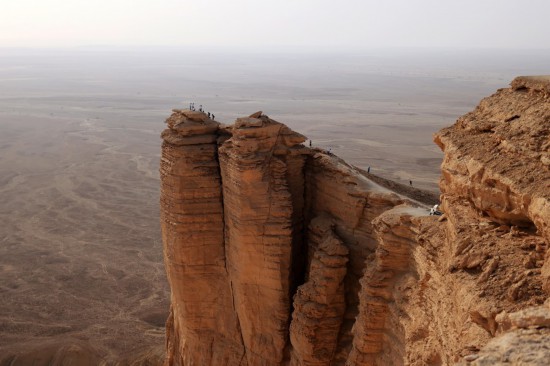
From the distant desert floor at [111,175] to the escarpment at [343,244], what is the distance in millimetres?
13527

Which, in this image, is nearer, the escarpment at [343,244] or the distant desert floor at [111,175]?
the escarpment at [343,244]

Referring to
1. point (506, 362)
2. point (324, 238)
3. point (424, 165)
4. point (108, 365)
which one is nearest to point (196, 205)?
point (324, 238)

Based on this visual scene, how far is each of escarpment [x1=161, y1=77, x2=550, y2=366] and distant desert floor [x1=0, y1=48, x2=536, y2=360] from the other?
1353 cm

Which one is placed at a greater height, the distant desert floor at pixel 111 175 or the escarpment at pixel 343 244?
the escarpment at pixel 343 244

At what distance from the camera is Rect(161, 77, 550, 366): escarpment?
23.9 feet

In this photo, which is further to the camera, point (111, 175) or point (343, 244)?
point (111, 175)

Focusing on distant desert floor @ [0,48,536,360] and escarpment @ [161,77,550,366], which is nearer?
escarpment @ [161,77,550,366]

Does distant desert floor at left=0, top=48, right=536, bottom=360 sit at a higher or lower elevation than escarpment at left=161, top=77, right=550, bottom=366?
lower

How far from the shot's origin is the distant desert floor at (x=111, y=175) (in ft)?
106

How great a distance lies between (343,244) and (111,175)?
61.4 m

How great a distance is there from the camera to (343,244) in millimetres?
13070

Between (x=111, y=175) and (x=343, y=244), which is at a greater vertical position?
(x=343, y=244)

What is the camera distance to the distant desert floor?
32250 millimetres

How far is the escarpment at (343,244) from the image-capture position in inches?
287
